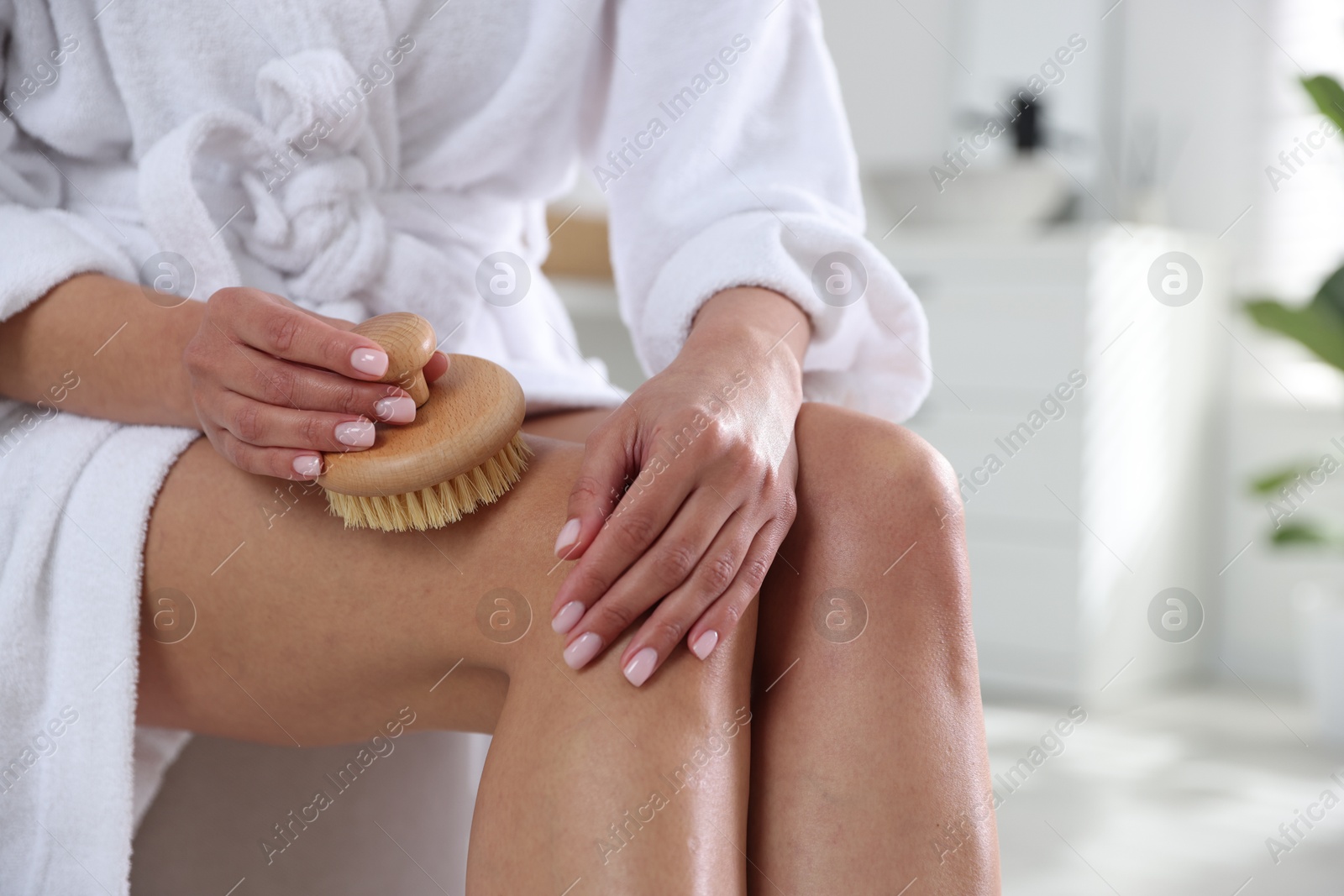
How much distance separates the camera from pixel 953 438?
2.04m

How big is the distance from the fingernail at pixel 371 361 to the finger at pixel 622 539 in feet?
0.27

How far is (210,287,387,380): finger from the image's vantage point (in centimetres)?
38

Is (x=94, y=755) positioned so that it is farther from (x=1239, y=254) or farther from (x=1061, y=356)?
(x=1239, y=254)

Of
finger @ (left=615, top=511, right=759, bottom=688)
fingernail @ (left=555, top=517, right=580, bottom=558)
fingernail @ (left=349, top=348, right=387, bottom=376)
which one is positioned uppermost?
fingernail @ (left=349, top=348, right=387, bottom=376)

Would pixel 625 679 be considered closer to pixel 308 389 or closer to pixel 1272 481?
pixel 308 389

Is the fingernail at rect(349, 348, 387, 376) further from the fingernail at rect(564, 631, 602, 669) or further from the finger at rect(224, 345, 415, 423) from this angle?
the fingernail at rect(564, 631, 602, 669)

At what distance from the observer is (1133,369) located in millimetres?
1979

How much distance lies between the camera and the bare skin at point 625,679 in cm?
36

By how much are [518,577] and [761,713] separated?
0.11 meters

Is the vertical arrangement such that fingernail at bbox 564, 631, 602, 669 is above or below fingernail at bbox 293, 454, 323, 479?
below

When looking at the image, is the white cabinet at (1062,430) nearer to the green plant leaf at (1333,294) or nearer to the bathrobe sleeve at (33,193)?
the green plant leaf at (1333,294)

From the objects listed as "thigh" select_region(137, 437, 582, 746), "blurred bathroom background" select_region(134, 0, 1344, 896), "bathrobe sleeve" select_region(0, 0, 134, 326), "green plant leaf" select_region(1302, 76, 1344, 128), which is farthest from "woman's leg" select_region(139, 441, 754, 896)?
"green plant leaf" select_region(1302, 76, 1344, 128)

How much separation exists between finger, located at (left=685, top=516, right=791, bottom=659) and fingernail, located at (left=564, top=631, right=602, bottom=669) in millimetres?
35

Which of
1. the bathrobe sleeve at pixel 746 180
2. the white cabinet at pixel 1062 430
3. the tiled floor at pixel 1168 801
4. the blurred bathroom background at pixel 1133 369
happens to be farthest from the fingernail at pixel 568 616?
the white cabinet at pixel 1062 430
